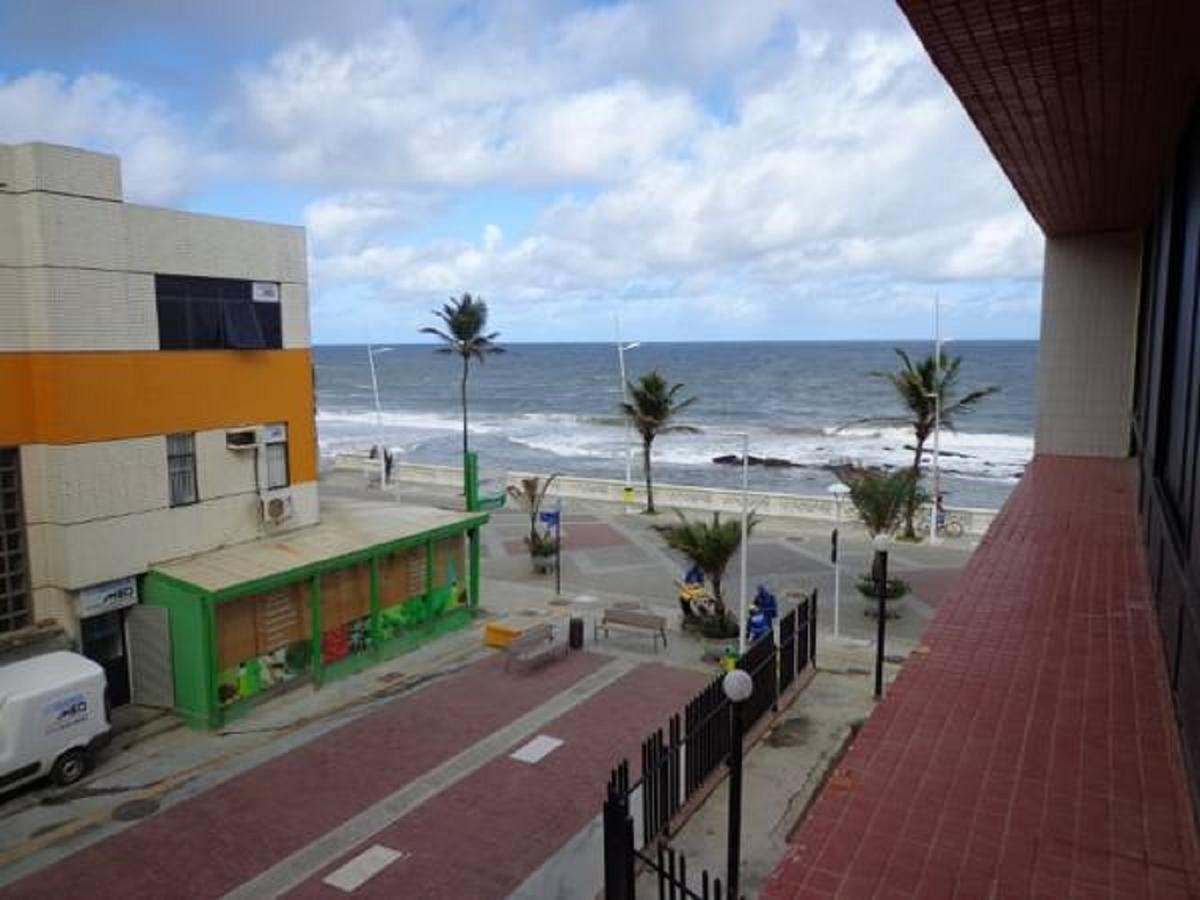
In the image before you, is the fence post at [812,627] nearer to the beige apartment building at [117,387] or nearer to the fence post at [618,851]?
the fence post at [618,851]

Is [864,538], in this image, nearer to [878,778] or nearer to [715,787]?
[715,787]

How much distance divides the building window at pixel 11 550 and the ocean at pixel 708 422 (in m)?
17.4

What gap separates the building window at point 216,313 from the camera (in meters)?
15.7

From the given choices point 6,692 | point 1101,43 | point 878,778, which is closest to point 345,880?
point 6,692

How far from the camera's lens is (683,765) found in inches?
448

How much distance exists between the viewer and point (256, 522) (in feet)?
57.6

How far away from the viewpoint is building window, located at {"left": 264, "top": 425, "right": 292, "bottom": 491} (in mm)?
17891

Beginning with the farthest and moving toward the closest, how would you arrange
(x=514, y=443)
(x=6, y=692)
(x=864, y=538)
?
1. (x=514, y=443)
2. (x=864, y=538)
3. (x=6, y=692)

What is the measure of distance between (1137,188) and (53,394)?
15370 mm

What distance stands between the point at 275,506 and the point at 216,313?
12.7ft

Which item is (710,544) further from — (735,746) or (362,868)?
(735,746)

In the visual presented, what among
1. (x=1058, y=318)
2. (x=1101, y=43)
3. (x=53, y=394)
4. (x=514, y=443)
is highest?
(x=1101, y=43)

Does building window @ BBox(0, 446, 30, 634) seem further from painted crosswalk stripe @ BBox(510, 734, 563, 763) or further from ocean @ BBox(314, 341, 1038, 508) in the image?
ocean @ BBox(314, 341, 1038, 508)

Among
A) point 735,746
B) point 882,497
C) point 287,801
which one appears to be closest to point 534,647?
point 287,801
